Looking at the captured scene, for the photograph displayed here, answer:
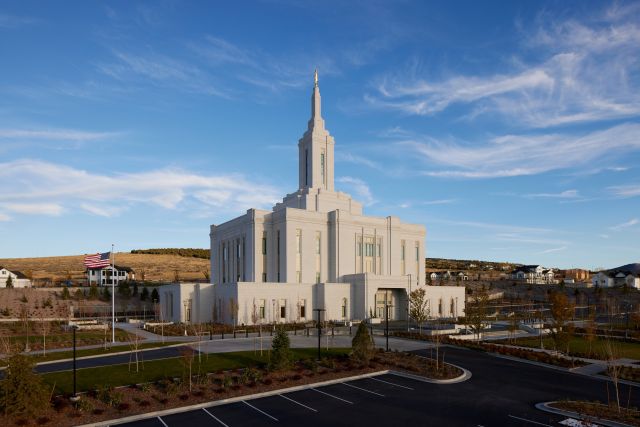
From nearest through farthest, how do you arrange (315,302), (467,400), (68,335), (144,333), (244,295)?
(467,400), (68,335), (144,333), (244,295), (315,302)

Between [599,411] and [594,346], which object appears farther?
[594,346]

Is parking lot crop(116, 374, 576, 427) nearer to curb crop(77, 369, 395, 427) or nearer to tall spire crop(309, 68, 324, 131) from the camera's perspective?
curb crop(77, 369, 395, 427)

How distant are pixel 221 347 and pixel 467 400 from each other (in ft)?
72.3

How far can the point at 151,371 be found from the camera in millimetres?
29812

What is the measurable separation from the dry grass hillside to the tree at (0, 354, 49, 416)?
380 feet

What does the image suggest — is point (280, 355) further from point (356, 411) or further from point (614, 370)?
point (614, 370)

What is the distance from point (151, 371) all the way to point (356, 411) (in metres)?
14.0

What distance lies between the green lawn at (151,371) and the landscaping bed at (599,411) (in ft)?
55.8

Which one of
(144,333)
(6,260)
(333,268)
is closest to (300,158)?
(333,268)

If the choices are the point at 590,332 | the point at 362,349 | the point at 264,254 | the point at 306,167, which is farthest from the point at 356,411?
the point at 306,167

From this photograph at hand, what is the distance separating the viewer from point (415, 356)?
117ft

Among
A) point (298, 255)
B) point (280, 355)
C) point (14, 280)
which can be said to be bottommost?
point (280, 355)

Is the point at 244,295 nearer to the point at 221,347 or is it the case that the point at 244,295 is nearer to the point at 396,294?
the point at 221,347

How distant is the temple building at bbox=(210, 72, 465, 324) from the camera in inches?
2339
